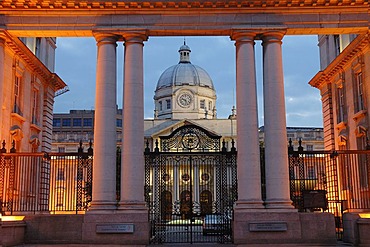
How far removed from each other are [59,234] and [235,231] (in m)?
7.76

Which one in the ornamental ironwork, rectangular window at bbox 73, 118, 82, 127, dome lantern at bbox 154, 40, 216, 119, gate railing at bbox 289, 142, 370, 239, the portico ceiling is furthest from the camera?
rectangular window at bbox 73, 118, 82, 127

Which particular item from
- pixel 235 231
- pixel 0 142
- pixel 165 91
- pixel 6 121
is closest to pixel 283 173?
pixel 235 231

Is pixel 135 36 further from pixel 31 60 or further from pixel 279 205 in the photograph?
pixel 31 60

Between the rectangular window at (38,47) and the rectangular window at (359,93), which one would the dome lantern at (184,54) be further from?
the rectangular window at (359,93)

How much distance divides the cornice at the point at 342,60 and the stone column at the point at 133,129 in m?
11.4

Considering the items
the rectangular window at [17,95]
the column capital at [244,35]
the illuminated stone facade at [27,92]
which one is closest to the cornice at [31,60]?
the illuminated stone facade at [27,92]

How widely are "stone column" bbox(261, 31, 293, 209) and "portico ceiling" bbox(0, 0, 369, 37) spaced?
1.14m

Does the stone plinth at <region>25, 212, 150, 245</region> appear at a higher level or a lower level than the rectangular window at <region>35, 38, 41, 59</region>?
lower

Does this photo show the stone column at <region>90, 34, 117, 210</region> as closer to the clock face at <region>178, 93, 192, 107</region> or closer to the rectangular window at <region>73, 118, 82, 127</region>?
the clock face at <region>178, 93, 192, 107</region>

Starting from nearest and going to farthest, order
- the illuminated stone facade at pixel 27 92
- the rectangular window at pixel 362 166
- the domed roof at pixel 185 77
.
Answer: the illuminated stone facade at pixel 27 92
the rectangular window at pixel 362 166
the domed roof at pixel 185 77

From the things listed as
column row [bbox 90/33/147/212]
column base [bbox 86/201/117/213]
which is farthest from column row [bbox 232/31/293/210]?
column base [bbox 86/201/117/213]

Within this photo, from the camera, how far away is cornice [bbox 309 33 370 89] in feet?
95.4

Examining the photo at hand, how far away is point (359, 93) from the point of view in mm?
31609

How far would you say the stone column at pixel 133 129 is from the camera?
877 inches
